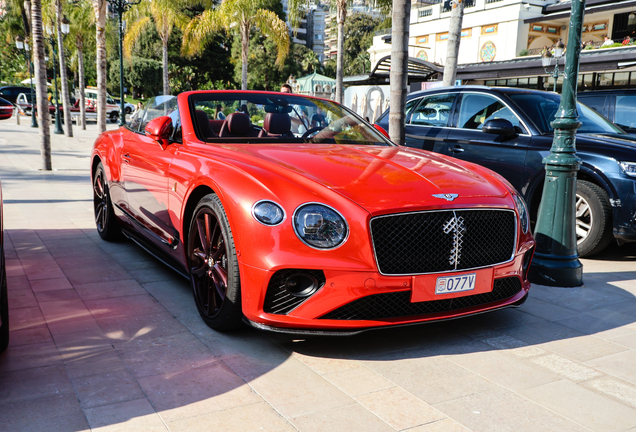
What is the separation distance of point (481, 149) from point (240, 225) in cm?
418

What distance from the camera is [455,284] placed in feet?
10.6

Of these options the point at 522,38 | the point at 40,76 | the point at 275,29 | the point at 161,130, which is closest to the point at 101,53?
the point at 40,76

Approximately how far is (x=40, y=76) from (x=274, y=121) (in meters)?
9.66

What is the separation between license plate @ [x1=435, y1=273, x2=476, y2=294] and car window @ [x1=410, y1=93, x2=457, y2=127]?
4.26 m

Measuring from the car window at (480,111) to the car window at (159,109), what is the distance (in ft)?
11.4

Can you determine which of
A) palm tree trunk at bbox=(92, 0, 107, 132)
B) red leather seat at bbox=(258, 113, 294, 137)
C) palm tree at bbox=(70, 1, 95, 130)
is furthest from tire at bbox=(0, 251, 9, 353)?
palm tree at bbox=(70, 1, 95, 130)

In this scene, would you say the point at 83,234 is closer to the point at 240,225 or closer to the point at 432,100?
the point at 240,225

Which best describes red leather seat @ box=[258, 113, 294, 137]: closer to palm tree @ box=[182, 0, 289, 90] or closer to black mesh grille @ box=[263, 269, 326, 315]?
black mesh grille @ box=[263, 269, 326, 315]

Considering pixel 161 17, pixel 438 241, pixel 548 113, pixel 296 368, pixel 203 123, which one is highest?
pixel 161 17

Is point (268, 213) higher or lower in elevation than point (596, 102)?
lower

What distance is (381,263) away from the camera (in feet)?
10.0

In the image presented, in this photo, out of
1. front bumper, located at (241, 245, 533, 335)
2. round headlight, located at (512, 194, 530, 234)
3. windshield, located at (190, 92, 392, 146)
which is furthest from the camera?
windshield, located at (190, 92, 392, 146)

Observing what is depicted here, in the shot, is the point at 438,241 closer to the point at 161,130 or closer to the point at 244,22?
the point at 161,130

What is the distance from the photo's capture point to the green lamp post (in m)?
4.84
